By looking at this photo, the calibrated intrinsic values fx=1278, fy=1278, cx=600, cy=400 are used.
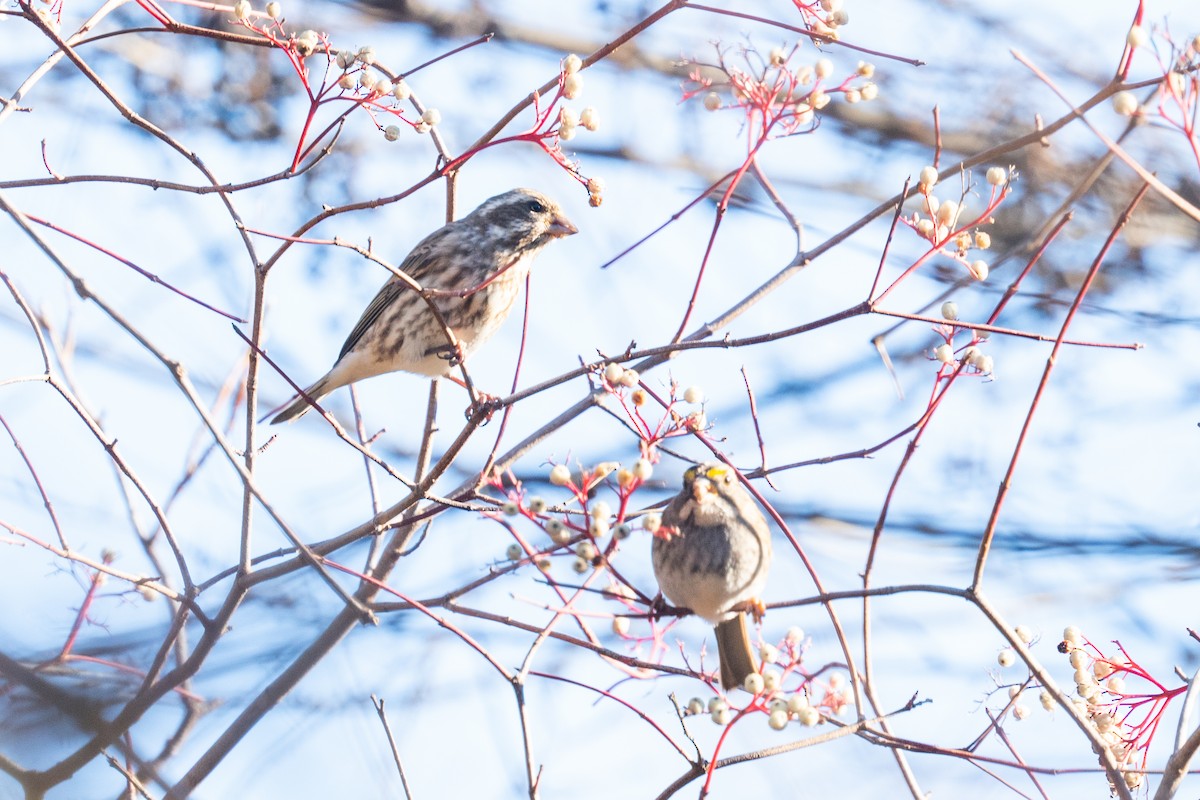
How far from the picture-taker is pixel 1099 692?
3596 mm

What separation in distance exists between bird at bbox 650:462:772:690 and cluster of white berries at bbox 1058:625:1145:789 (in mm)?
1202

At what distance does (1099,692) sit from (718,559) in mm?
1549

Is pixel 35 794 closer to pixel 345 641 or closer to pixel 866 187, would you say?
pixel 345 641

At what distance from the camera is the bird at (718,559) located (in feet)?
15.6

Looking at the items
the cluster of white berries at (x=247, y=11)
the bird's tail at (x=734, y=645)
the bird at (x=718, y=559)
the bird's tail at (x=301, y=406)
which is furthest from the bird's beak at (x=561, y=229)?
the cluster of white berries at (x=247, y=11)

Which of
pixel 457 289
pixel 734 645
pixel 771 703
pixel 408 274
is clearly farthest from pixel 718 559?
pixel 408 274

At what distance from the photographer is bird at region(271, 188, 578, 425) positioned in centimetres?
648

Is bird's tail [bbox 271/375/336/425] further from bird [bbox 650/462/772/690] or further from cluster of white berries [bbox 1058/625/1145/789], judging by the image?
cluster of white berries [bbox 1058/625/1145/789]

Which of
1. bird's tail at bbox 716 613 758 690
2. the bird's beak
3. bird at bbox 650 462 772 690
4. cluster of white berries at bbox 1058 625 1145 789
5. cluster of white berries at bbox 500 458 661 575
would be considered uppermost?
the bird's beak

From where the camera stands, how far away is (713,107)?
Result: 3.79 metres

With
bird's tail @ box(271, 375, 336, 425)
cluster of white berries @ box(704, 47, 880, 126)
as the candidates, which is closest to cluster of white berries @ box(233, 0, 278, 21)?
cluster of white berries @ box(704, 47, 880, 126)

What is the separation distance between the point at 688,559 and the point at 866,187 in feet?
25.1

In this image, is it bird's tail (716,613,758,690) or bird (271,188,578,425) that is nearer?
bird's tail (716,613,758,690)

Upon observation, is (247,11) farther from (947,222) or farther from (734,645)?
(734,645)
